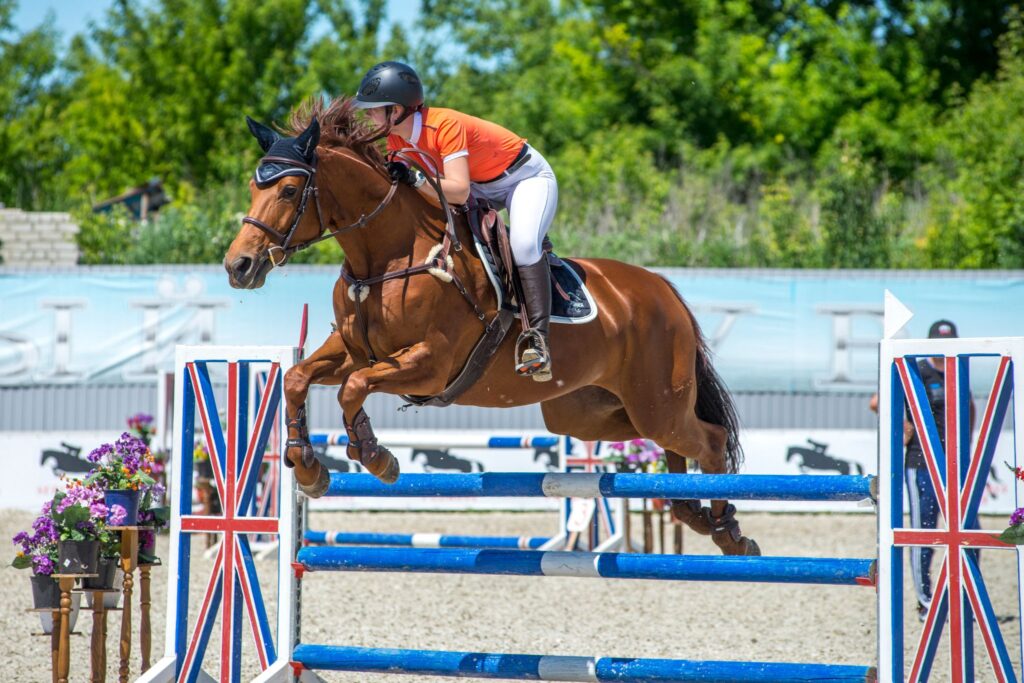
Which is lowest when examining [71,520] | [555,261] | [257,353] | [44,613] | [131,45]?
[44,613]

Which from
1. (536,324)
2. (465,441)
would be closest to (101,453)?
(536,324)

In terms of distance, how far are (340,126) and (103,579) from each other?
197 cm

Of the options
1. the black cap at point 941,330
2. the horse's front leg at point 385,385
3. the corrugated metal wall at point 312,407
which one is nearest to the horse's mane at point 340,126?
the horse's front leg at point 385,385

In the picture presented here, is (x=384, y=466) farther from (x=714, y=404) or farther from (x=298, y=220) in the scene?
(x=714, y=404)

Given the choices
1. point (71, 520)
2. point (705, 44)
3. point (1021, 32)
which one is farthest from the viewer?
point (705, 44)

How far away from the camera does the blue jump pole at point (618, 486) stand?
389 cm

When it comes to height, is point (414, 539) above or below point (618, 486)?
below

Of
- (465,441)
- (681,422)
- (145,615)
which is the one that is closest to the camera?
(145,615)

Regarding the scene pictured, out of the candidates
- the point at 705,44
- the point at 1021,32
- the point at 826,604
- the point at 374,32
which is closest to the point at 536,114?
the point at 705,44

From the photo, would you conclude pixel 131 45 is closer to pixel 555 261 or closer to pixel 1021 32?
pixel 1021 32

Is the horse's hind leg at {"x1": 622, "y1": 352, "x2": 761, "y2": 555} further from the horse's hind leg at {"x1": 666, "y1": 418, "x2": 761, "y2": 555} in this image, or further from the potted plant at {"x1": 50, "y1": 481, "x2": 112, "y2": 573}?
the potted plant at {"x1": 50, "y1": 481, "x2": 112, "y2": 573}

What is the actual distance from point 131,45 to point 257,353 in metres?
29.3

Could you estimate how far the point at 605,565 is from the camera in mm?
4145

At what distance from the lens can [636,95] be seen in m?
27.4
